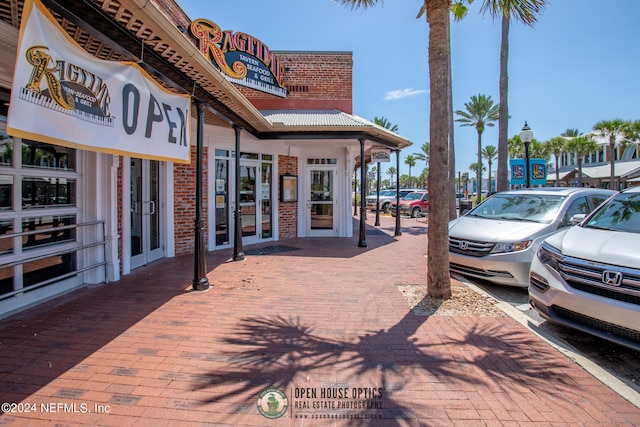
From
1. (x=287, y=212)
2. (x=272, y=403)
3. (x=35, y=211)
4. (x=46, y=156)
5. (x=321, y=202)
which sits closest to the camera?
(x=272, y=403)

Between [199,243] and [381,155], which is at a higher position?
[381,155]

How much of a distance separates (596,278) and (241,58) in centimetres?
1001

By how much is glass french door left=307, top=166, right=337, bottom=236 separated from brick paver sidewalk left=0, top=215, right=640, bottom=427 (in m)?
6.11

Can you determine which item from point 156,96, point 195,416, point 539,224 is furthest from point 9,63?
point 539,224

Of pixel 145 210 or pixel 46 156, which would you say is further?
pixel 145 210

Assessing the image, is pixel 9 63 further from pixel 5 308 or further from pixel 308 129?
pixel 308 129

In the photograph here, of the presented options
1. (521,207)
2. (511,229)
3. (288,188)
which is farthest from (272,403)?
(288,188)

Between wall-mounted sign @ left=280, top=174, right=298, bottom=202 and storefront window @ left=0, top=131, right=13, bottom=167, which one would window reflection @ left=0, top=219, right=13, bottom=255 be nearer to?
storefront window @ left=0, top=131, right=13, bottom=167

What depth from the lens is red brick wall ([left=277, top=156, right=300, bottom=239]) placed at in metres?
10.7

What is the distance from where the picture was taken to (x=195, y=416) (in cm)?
249

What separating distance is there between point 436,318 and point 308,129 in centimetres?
591

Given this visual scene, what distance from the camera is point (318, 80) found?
38.0ft

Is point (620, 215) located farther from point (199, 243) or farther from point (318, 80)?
point (318, 80)

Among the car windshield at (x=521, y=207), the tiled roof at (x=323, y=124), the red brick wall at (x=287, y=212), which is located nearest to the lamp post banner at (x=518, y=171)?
the tiled roof at (x=323, y=124)
